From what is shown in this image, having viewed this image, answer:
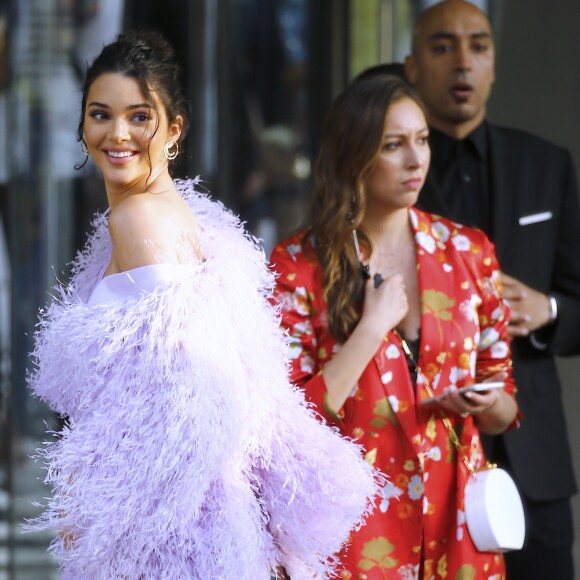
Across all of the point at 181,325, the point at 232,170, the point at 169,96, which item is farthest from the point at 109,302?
the point at 232,170

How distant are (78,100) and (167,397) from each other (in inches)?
146

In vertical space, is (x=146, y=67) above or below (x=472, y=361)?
above

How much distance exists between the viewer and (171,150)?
8.44 ft

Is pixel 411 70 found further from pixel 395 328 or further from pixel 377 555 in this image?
pixel 377 555

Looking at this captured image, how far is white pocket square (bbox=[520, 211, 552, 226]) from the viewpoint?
3492 mm

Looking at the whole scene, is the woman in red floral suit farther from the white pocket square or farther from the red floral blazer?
the white pocket square

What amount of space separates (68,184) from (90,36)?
736 millimetres

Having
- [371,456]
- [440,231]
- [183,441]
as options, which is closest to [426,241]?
[440,231]

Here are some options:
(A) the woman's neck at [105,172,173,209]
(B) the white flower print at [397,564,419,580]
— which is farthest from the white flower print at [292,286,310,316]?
(B) the white flower print at [397,564,419,580]

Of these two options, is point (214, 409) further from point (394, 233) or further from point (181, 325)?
point (394, 233)

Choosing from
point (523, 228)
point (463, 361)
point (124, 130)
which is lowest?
point (463, 361)

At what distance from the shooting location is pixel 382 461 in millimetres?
2852

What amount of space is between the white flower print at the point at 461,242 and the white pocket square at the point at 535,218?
18.4 inches

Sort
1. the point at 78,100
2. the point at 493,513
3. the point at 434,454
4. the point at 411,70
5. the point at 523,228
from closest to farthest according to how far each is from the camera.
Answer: the point at 493,513
the point at 434,454
the point at 523,228
the point at 411,70
the point at 78,100
